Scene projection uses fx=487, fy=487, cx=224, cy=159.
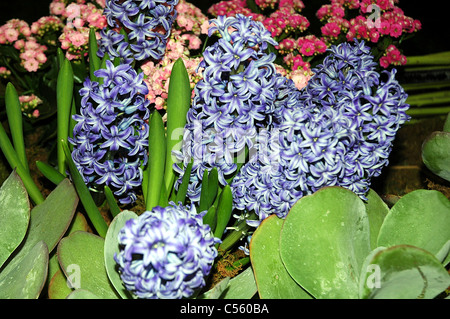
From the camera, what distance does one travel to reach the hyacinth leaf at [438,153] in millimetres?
987

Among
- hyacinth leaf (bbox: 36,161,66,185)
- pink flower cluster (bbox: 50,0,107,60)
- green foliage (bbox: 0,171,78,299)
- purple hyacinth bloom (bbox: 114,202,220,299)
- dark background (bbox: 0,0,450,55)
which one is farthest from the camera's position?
dark background (bbox: 0,0,450,55)

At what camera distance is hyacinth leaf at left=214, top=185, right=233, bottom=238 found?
0.89 meters

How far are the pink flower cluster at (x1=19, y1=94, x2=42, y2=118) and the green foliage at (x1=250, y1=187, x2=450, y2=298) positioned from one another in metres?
0.92

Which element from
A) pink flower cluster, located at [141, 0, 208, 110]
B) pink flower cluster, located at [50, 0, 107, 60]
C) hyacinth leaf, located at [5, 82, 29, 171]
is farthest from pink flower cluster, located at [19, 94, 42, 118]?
pink flower cluster, located at [141, 0, 208, 110]

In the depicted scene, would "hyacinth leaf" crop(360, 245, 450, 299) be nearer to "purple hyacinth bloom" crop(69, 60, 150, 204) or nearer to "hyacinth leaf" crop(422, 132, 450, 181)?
"hyacinth leaf" crop(422, 132, 450, 181)

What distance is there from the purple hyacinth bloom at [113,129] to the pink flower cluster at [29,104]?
557 mm

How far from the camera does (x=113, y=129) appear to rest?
90 cm

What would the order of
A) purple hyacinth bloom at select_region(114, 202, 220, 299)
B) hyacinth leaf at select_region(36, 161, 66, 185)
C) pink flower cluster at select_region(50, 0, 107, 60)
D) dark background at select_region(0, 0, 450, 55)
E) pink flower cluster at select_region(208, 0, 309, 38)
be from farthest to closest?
dark background at select_region(0, 0, 450, 55) < pink flower cluster at select_region(208, 0, 309, 38) < pink flower cluster at select_region(50, 0, 107, 60) < hyacinth leaf at select_region(36, 161, 66, 185) < purple hyacinth bloom at select_region(114, 202, 220, 299)

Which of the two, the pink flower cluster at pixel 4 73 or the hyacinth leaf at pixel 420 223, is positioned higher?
the hyacinth leaf at pixel 420 223

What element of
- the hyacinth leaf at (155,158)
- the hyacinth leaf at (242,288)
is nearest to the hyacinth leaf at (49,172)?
the hyacinth leaf at (155,158)

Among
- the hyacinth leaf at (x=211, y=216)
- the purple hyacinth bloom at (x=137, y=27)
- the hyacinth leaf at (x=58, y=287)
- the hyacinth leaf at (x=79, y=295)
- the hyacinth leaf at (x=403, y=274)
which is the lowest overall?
the hyacinth leaf at (x=58, y=287)

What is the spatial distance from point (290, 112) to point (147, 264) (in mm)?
371

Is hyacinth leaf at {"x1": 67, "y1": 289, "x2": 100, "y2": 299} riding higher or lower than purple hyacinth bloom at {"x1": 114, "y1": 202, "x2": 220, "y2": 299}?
lower

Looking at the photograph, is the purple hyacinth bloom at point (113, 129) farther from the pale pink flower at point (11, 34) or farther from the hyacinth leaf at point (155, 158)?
the pale pink flower at point (11, 34)
